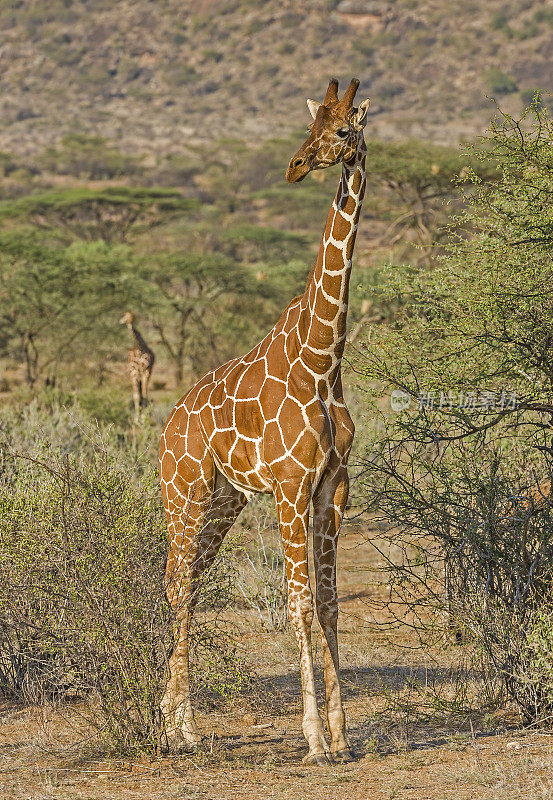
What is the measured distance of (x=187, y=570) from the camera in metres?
5.93

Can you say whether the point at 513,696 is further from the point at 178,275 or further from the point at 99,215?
the point at 99,215

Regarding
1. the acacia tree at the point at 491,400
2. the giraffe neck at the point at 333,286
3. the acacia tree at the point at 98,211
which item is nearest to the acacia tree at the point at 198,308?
the acacia tree at the point at 98,211

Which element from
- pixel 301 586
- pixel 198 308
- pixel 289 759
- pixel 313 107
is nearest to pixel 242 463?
pixel 301 586

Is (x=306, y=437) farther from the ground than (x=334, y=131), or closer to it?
closer to it

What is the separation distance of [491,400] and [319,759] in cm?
267

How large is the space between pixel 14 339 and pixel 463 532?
2073cm

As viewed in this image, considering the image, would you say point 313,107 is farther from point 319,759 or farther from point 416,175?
point 416,175

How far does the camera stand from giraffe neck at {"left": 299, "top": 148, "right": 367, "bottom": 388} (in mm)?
5562

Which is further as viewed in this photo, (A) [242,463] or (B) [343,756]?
(A) [242,463]

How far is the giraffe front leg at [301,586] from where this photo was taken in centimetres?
541

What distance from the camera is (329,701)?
18.1 feet

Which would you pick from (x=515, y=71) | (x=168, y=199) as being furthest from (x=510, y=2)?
(x=168, y=199)

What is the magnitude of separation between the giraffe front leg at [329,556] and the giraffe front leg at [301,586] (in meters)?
0.14

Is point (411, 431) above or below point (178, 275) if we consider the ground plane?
below
